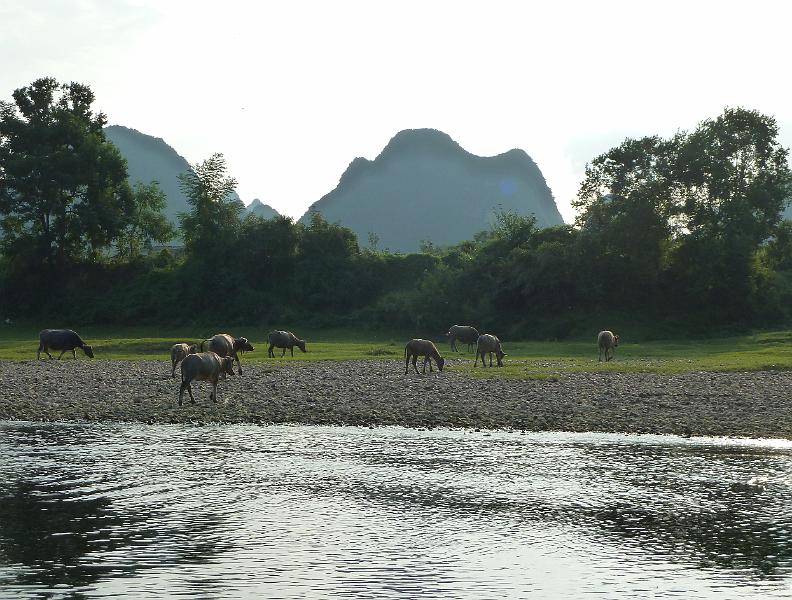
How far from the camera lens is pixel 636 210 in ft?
230

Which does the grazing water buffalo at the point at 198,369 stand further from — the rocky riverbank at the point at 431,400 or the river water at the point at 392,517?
the river water at the point at 392,517

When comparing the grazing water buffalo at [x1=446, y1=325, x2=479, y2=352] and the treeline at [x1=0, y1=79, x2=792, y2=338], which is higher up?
the treeline at [x1=0, y1=79, x2=792, y2=338]

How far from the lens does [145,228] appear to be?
322 feet

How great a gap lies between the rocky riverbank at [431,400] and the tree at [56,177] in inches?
1911

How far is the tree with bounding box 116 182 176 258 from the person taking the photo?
319 feet

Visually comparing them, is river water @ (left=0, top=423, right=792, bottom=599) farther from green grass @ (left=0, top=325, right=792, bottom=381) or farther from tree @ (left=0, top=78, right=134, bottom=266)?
tree @ (left=0, top=78, right=134, bottom=266)

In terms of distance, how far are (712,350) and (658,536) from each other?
43.6 metres

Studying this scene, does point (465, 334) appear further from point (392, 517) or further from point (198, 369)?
point (392, 517)

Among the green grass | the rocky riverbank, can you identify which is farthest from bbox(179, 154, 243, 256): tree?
the rocky riverbank

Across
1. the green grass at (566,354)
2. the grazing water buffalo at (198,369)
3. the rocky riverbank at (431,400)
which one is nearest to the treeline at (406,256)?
the green grass at (566,354)

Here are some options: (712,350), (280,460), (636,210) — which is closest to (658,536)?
(280,460)

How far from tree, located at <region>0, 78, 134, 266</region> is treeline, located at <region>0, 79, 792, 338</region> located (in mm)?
159

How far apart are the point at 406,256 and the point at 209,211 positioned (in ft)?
66.4

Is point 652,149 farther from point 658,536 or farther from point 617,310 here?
point 658,536
